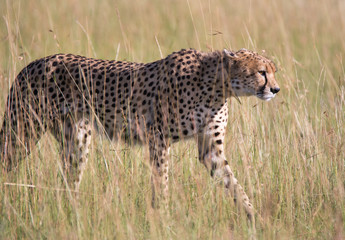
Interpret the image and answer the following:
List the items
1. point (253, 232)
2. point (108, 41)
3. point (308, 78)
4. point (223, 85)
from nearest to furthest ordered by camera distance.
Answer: point (253, 232) < point (223, 85) < point (308, 78) < point (108, 41)

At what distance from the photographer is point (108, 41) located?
27.2 feet

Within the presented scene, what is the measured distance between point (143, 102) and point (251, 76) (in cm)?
78

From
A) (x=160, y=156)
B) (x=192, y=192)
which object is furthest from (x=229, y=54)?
(x=192, y=192)

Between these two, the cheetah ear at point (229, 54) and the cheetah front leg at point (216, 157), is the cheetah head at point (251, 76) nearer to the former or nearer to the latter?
the cheetah ear at point (229, 54)

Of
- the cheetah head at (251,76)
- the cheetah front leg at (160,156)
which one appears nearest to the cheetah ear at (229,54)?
the cheetah head at (251,76)

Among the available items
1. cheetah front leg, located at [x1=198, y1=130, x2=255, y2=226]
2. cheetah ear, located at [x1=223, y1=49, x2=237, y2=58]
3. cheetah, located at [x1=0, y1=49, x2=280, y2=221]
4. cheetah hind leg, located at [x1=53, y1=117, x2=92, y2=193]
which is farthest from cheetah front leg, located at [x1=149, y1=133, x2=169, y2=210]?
cheetah ear, located at [x1=223, y1=49, x2=237, y2=58]

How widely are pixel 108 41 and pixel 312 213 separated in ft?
16.8

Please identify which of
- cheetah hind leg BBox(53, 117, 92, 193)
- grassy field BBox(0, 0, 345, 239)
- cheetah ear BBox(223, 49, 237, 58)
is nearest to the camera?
grassy field BBox(0, 0, 345, 239)

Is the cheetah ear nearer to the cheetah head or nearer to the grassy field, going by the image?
the cheetah head

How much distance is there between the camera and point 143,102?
4.36 m

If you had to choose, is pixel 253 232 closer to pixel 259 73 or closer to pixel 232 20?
pixel 259 73

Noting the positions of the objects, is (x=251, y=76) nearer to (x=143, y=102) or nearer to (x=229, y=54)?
(x=229, y=54)

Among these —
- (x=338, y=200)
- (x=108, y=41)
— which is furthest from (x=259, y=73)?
(x=108, y=41)

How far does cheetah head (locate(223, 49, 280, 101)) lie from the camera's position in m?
3.99
